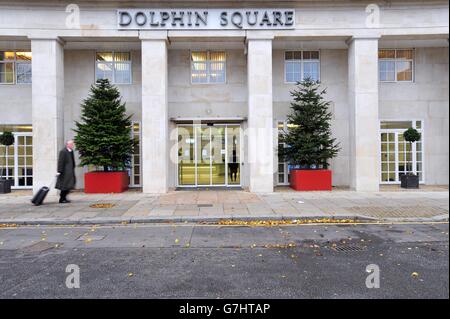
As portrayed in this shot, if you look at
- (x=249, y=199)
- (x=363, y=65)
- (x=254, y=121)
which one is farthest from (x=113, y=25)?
(x=363, y=65)

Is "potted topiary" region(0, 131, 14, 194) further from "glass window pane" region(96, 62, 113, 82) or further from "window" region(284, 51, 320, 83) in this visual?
"window" region(284, 51, 320, 83)

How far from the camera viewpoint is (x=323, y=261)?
577 centimetres

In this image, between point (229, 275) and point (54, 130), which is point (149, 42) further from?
point (229, 275)

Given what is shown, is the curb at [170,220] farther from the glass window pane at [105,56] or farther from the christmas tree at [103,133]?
the glass window pane at [105,56]


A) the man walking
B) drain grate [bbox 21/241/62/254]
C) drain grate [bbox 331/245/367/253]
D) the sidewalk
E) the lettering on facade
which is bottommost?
drain grate [bbox 331/245/367/253]

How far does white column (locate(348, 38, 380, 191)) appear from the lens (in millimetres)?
14938

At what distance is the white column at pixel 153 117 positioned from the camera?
14.7 meters

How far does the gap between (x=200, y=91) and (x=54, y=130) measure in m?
6.40

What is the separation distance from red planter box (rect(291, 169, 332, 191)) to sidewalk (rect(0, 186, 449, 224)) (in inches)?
25.5

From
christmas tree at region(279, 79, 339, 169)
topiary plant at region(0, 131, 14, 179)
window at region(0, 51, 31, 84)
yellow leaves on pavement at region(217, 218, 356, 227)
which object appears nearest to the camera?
yellow leaves on pavement at region(217, 218, 356, 227)

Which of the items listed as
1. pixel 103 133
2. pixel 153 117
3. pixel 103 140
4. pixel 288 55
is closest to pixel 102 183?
pixel 103 140

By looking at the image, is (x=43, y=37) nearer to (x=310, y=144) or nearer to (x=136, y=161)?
(x=136, y=161)

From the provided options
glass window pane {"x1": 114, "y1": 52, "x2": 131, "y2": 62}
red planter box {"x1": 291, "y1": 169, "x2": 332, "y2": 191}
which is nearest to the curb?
red planter box {"x1": 291, "y1": 169, "x2": 332, "y2": 191}

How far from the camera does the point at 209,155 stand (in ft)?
55.6
